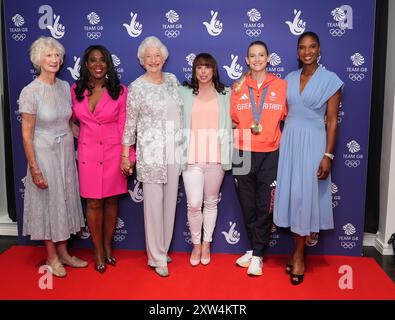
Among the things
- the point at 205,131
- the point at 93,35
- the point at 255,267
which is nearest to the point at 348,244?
the point at 255,267

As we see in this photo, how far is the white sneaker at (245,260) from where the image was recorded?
326 cm

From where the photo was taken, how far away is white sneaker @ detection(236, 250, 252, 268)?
3258 millimetres

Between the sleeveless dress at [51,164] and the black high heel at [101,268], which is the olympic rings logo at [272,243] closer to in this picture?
the black high heel at [101,268]

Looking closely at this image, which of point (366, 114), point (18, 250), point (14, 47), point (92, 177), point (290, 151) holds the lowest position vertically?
point (18, 250)

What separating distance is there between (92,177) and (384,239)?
263 centimetres

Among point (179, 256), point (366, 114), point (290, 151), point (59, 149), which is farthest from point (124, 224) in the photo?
point (366, 114)

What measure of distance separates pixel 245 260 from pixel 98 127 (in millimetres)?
1621

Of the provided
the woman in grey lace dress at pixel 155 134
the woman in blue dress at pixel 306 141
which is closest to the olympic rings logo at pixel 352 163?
Result: the woman in blue dress at pixel 306 141

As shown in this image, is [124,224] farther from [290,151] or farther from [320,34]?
[320,34]

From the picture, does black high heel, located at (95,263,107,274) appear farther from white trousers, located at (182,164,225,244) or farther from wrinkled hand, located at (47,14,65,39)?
wrinkled hand, located at (47,14,65,39)

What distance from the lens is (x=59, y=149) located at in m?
3.05

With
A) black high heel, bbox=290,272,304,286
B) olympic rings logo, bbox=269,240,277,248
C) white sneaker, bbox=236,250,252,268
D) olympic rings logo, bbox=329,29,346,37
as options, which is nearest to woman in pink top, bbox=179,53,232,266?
white sneaker, bbox=236,250,252,268

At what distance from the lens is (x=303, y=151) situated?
292 cm

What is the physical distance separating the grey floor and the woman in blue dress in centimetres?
80
